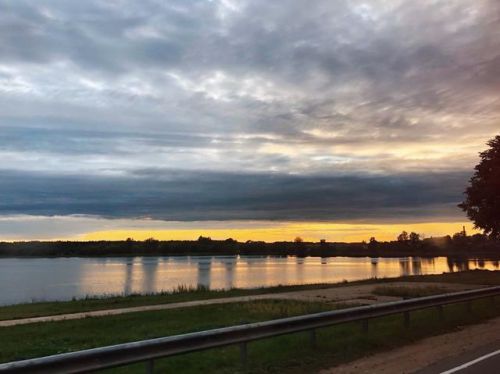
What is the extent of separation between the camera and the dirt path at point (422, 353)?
9734mm

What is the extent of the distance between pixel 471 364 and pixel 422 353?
139 centimetres

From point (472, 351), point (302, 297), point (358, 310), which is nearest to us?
point (472, 351)

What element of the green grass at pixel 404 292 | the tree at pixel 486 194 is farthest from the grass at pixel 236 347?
the tree at pixel 486 194

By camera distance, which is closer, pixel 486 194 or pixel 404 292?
pixel 404 292

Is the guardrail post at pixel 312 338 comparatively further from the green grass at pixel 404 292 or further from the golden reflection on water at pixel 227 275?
the golden reflection on water at pixel 227 275

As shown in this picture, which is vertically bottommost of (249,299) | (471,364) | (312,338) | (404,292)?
(471,364)

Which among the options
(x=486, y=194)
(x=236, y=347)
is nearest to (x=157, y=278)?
(x=486, y=194)

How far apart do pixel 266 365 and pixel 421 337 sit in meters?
4.83

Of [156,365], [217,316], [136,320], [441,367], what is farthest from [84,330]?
[441,367]

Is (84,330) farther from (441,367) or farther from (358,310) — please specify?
(441,367)

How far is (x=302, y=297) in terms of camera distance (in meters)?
24.5

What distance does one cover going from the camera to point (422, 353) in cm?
1114

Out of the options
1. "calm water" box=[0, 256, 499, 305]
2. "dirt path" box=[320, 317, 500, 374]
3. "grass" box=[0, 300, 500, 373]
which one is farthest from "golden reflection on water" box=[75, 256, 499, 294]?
"dirt path" box=[320, 317, 500, 374]

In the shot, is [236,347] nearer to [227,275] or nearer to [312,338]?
[312,338]
